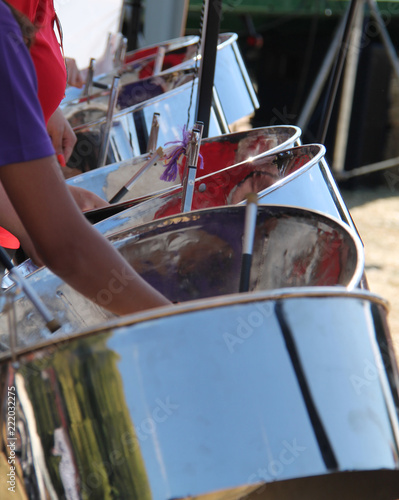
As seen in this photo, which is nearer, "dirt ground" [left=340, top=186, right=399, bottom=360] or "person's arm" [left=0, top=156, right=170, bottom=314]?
"person's arm" [left=0, top=156, right=170, bottom=314]

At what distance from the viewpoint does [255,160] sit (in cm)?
117

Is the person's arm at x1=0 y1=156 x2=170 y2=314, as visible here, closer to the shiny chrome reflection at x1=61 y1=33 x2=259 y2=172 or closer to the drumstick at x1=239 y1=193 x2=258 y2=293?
the drumstick at x1=239 y1=193 x2=258 y2=293

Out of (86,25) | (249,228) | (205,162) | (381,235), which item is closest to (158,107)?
(205,162)

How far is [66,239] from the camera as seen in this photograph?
64 centimetres

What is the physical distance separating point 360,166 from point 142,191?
302 centimetres

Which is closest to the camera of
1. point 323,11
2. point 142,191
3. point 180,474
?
point 180,474

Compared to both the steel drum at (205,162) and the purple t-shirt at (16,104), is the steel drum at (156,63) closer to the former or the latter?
the steel drum at (205,162)

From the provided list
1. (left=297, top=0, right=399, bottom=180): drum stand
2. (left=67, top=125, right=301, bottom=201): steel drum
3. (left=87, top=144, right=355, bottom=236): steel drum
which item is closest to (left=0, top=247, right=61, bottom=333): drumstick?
(left=87, top=144, right=355, bottom=236): steel drum

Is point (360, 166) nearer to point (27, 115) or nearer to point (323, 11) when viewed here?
point (323, 11)

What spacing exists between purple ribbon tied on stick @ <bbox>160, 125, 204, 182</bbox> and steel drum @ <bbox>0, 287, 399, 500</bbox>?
0.57m

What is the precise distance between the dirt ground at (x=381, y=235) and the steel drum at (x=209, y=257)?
4.84 feet

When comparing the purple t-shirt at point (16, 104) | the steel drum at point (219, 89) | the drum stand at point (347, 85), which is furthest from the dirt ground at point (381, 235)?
the purple t-shirt at point (16, 104)

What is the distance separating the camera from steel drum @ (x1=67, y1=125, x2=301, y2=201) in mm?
1326

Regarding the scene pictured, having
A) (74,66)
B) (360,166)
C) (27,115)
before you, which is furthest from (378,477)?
(360,166)
